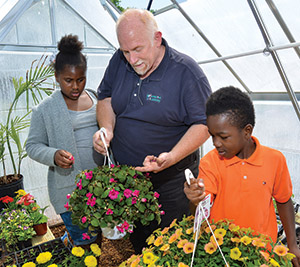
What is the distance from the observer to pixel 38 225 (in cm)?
227

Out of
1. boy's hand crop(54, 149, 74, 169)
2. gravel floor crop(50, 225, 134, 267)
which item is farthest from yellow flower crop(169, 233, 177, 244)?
gravel floor crop(50, 225, 134, 267)

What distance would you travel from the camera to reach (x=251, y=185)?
1.18 metres

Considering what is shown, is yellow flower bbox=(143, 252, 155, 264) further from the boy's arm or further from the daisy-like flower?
the boy's arm

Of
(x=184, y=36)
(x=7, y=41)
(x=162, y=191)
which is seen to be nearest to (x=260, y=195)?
(x=162, y=191)

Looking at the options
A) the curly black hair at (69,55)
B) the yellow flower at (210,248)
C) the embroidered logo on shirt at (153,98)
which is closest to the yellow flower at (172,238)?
the yellow flower at (210,248)

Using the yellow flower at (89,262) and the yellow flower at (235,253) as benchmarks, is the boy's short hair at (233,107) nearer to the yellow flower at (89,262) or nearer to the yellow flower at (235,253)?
the yellow flower at (235,253)

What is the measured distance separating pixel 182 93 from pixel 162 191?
582mm

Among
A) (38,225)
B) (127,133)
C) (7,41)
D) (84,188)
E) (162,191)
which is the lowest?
(38,225)

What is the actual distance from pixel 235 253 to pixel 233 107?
54 cm

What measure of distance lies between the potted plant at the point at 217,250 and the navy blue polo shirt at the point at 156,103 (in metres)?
0.61

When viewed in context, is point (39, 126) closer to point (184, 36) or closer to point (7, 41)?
point (7, 41)

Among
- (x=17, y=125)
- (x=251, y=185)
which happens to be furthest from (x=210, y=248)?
(x=17, y=125)

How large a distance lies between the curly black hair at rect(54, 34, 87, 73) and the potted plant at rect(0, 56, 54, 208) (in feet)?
3.52

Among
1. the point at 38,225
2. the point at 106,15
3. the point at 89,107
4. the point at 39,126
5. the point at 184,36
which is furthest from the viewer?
the point at 106,15
